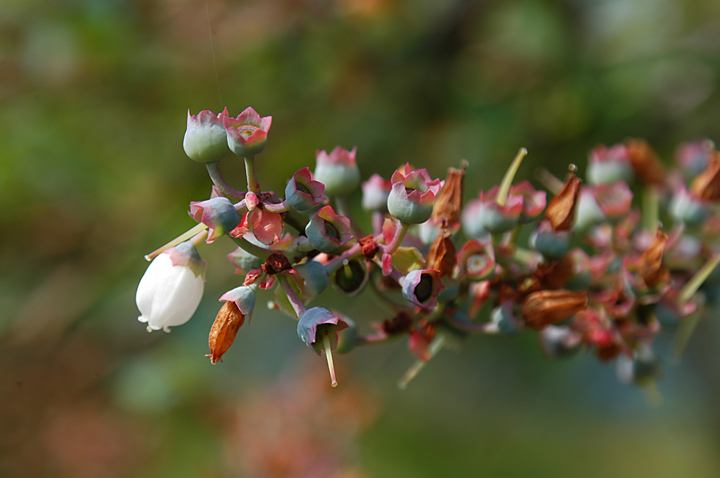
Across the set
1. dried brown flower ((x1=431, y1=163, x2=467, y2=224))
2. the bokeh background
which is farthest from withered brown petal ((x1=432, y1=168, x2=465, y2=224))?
the bokeh background

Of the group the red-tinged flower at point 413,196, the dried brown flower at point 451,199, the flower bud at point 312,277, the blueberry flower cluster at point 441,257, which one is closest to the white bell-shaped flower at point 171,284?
the blueberry flower cluster at point 441,257

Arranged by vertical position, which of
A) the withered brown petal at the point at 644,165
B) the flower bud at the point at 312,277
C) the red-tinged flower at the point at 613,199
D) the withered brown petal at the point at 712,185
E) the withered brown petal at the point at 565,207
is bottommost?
the withered brown petal at the point at 644,165

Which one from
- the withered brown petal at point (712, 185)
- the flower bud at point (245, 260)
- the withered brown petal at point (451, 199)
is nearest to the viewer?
the flower bud at point (245, 260)

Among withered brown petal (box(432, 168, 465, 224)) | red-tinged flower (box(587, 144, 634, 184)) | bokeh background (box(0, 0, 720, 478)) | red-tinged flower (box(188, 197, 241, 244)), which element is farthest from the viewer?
bokeh background (box(0, 0, 720, 478))

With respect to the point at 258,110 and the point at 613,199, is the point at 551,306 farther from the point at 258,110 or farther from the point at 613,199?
the point at 258,110

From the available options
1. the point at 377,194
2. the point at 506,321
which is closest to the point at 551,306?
the point at 506,321

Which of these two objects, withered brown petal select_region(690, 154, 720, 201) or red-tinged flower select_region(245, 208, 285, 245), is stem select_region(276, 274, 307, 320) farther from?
withered brown petal select_region(690, 154, 720, 201)

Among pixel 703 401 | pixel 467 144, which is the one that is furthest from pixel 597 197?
pixel 703 401

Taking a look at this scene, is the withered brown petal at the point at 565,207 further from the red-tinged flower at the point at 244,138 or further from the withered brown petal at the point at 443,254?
the red-tinged flower at the point at 244,138
